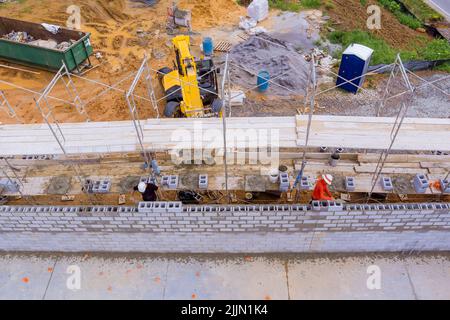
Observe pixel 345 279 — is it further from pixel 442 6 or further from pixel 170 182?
pixel 442 6

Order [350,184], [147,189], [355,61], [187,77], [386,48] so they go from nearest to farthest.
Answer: [147,189], [350,184], [187,77], [355,61], [386,48]

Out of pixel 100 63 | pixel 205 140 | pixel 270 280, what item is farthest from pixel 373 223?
pixel 100 63

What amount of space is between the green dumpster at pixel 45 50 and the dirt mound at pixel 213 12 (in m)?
5.55

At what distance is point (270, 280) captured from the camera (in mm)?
8180

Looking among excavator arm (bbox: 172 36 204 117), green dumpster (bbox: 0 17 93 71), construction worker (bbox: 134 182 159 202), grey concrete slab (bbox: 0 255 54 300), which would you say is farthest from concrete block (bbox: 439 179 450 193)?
green dumpster (bbox: 0 17 93 71)

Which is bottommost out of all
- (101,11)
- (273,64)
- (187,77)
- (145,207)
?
(145,207)

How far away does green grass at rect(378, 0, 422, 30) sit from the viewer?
17.1 m

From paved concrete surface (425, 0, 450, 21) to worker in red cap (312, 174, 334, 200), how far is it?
16050mm

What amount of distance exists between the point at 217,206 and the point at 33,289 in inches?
188

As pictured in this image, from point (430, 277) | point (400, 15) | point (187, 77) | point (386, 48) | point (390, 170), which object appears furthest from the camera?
point (400, 15)

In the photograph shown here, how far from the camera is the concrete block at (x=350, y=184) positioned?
774cm

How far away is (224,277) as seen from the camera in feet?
27.1


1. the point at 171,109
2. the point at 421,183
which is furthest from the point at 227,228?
the point at 171,109

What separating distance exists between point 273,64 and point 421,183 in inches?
325
